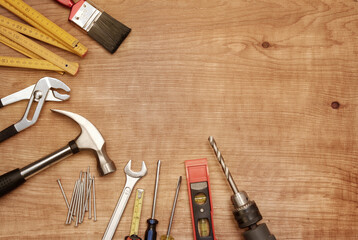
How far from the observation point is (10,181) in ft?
4.04

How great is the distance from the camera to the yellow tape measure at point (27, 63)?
1.34 meters

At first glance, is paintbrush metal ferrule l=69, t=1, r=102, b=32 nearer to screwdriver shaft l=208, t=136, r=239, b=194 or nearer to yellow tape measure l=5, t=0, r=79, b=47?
yellow tape measure l=5, t=0, r=79, b=47

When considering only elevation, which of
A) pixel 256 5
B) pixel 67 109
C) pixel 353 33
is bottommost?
pixel 67 109

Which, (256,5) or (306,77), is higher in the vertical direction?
(256,5)

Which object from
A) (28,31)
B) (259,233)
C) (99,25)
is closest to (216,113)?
(259,233)

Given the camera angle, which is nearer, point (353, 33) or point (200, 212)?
point (200, 212)

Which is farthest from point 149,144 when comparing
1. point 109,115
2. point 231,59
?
point 231,59

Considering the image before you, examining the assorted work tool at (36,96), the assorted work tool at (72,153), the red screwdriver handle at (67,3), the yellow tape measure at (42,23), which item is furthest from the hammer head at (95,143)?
the red screwdriver handle at (67,3)

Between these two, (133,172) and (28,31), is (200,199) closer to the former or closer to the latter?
(133,172)

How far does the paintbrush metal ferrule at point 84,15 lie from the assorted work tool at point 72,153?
14.1 inches

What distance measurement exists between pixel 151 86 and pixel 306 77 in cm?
60

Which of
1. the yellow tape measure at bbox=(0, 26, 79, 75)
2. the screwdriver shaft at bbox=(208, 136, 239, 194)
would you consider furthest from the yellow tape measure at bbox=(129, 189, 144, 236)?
the yellow tape measure at bbox=(0, 26, 79, 75)

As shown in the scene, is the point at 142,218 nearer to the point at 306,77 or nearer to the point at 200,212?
the point at 200,212

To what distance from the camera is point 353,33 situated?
139 centimetres
